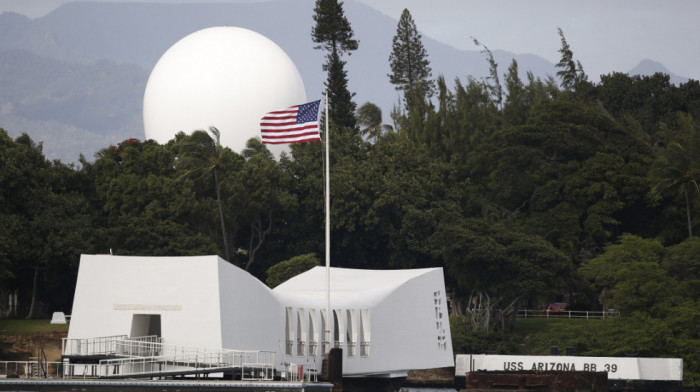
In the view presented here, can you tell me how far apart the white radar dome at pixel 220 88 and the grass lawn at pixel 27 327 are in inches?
1006

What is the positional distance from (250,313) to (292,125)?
6980 millimetres

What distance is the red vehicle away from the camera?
71250 millimetres

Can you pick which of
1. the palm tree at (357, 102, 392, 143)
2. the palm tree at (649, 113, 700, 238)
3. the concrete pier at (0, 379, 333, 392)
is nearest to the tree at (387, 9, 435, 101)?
the palm tree at (357, 102, 392, 143)

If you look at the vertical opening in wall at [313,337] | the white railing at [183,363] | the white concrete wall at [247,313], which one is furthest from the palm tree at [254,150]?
the white railing at [183,363]

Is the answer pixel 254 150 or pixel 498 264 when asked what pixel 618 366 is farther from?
pixel 254 150

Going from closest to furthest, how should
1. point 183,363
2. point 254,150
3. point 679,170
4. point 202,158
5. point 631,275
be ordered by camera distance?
point 183,363
point 631,275
point 679,170
point 202,158
point 254,150

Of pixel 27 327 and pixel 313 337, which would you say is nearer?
pixel 313 337

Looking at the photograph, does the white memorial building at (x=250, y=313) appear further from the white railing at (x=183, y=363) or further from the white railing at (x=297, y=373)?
the white railing at (x=297, y=373)

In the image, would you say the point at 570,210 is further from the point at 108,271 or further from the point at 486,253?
the point at 108,271

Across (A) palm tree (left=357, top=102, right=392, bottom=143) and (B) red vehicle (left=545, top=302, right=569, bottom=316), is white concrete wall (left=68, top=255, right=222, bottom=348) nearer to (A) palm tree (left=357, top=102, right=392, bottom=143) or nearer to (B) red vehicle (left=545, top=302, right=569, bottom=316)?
(B) red vehicle (left=545, top=302, right=569, bottom=316)

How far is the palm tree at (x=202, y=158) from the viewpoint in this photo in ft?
218

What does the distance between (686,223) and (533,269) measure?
13.0 m

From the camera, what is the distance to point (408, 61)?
96.1 metres

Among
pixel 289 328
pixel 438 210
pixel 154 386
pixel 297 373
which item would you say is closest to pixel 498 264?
pixel 438 210
